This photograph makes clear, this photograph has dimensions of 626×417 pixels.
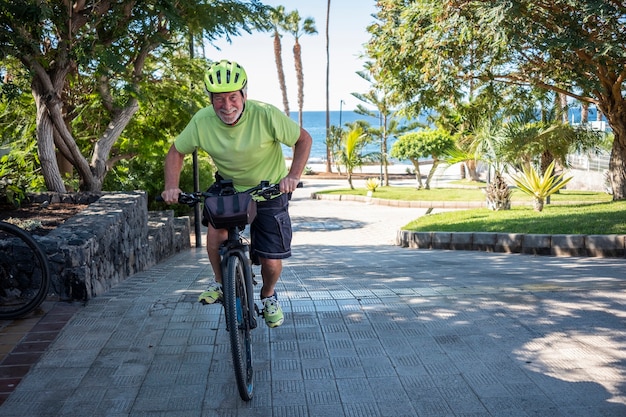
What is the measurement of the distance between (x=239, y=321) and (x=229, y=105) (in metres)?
1.17

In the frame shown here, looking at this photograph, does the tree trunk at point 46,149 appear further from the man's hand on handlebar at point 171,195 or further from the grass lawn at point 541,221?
the grass lawn at point 541,221

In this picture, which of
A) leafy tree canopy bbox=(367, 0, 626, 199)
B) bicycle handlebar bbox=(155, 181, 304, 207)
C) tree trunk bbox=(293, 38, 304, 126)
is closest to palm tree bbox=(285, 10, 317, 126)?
tree trunk bbox=(293, 38, 304, 126)

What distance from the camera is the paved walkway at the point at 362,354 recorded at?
3279 mm

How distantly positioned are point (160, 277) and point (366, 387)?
428cm

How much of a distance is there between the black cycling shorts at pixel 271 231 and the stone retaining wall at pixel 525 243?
22.4 ft

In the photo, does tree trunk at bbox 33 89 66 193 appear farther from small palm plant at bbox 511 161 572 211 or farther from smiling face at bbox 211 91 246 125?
small palm plant at bbox 511 161 572 211

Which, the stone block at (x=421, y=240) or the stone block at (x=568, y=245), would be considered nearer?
the stone block at (x=568, y=245)

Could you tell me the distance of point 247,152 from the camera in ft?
12.5

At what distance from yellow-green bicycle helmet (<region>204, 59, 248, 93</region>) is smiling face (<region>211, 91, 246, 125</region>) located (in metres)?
0.04

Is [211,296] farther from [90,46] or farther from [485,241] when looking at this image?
[485,241]

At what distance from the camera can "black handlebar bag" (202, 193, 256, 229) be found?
3.41m

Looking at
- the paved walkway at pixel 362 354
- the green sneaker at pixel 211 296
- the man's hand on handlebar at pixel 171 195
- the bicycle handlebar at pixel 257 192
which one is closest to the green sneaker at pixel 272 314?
the paved walkway at pixel 362 354

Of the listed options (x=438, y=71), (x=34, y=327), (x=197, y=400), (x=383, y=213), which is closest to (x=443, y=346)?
(x=197, y=400)

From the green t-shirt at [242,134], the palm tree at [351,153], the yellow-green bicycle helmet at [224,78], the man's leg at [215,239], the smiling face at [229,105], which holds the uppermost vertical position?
the palm tree at [351,153]
